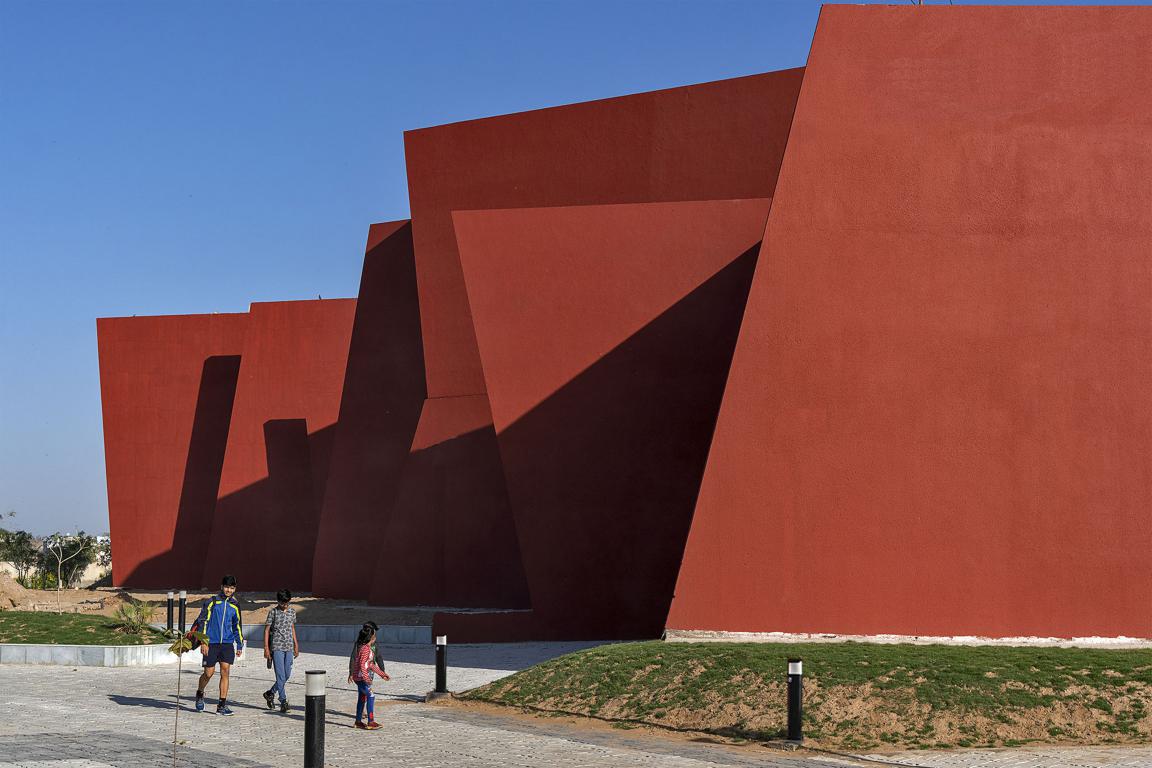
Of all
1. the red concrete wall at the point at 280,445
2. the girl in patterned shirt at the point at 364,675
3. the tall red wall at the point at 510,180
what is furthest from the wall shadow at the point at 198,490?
the girl in patterned shirt at the point at 364,675

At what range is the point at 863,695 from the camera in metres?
11.5

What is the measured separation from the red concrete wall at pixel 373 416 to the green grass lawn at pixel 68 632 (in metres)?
9.79

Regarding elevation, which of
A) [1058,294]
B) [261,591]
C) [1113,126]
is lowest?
[261,591]

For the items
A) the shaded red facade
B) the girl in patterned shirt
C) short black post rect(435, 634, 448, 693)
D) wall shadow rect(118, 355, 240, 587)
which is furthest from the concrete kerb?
wall shadow rect(118, 355, 240, 587)

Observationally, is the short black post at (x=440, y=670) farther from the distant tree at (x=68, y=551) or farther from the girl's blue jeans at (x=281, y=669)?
the distant tree at (x=68, y=551)

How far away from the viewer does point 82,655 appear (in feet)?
57.2

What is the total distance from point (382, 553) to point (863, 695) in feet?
56.7

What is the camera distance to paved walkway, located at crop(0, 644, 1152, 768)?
31.0ft

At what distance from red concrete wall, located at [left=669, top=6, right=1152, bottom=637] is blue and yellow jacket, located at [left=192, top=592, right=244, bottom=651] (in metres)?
5.43

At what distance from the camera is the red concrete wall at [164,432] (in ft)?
125

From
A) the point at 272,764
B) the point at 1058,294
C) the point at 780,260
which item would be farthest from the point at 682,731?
the point at 1058,294

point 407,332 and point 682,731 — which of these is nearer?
point 682,731

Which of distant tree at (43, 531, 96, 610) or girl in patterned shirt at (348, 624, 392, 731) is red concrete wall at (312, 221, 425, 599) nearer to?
girl in patterned shirt at (348, 624, 392, 731)

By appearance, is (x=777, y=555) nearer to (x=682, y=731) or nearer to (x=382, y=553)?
(x=682, y=731)
